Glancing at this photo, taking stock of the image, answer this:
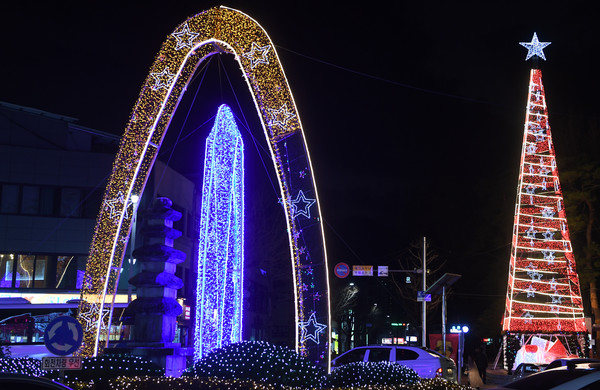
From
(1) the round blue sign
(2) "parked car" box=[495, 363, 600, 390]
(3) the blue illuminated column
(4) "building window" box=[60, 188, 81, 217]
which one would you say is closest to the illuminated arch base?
(3) the blue illuminated column

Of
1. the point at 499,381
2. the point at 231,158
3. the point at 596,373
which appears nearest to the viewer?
the point at 596,373

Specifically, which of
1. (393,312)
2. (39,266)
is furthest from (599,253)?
(393,312)

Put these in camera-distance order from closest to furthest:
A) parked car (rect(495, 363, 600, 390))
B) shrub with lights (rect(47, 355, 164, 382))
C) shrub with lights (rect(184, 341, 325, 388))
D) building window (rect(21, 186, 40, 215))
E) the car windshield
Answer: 1. parked car (rect(495, 363, 600, 390))
2. the car windshield
3. shrub with lights (rect(184, 341, 325, 388))
4. shrub with lights (rect(47, 355, 164, 382))
5. building window (rect(21, 186, 40, 215))

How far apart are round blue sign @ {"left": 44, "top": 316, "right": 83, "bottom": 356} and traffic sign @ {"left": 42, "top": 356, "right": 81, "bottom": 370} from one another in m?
0.34

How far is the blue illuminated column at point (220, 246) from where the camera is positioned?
21.0 meters

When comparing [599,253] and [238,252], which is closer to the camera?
[238,252]

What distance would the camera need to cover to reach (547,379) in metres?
11.0

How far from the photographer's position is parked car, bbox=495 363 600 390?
380 inches

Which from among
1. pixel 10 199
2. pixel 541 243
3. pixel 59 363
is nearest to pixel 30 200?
pixel 10 199

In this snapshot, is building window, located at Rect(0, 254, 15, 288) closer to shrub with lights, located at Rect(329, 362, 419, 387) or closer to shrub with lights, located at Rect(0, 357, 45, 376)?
shrub with lights, located at Rect(0, 357, 45, 376)

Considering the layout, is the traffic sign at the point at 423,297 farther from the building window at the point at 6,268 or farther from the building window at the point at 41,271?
the building window at the point at 6,268

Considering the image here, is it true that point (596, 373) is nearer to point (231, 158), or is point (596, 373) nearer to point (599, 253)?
point (231, 158)

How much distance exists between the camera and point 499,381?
1221 inches

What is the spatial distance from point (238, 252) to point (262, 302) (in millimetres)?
40387
